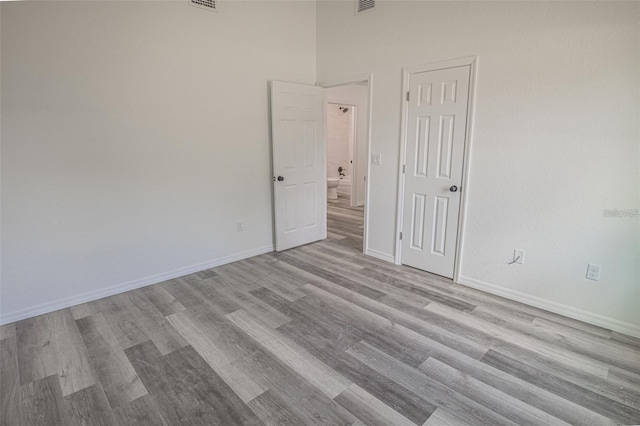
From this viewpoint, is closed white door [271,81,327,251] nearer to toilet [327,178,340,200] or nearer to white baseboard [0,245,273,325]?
white baseboard [0,245,273,325]

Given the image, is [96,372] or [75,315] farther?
[75,315]

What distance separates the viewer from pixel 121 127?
2.93 m

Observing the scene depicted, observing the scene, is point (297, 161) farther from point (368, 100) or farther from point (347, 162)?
point (347, 162)

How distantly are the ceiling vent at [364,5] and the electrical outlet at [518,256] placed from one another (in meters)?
2.82

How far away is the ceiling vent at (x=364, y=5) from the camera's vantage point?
140 inches

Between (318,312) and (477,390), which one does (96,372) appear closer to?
(318,312)

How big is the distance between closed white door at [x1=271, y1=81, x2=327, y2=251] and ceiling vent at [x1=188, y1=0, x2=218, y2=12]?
0.89 meters

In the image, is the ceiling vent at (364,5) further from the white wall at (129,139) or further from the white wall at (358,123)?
the white wall at (358,123)

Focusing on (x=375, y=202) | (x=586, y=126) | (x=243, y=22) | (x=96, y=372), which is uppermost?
(x=243, y=22)

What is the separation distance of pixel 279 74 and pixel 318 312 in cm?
276

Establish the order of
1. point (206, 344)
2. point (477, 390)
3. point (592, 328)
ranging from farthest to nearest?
1. point (592, 328)
2. point (206, 344)
3. point (477, 390)

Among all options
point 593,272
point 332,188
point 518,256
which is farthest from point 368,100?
point 332,188

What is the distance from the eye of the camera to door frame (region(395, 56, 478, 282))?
2.96m

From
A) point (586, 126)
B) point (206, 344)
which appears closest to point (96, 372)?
point (206, 344)
